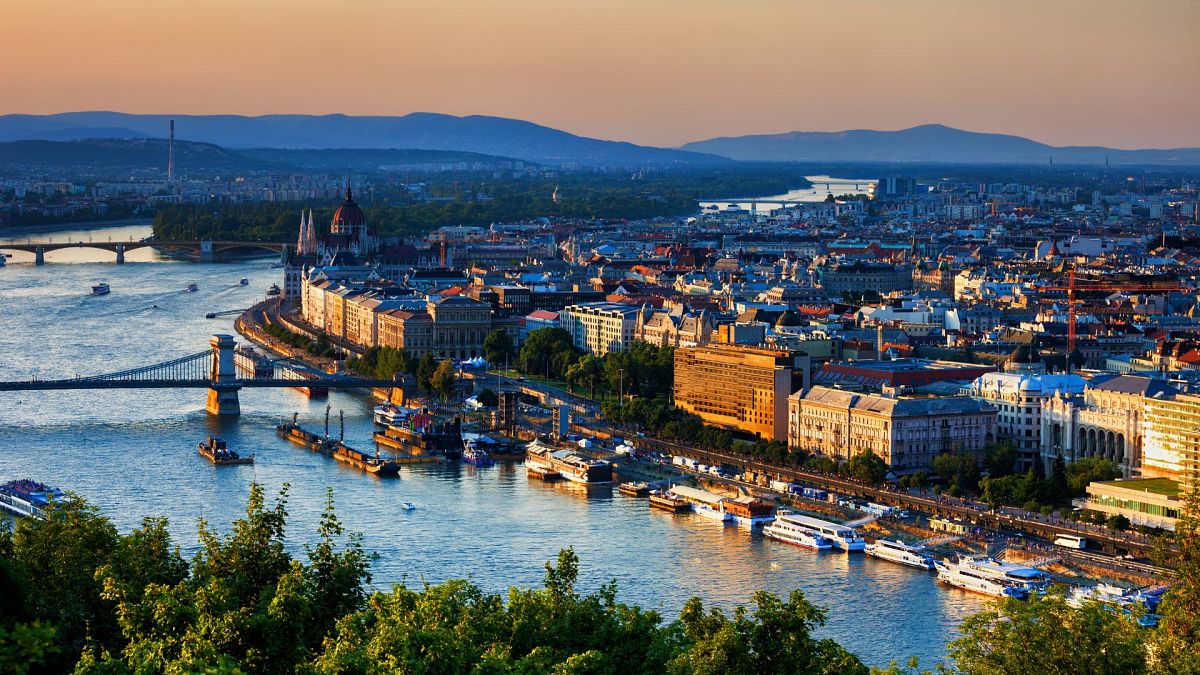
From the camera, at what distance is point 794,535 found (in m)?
16.0

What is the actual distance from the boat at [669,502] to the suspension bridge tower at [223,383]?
666 cm

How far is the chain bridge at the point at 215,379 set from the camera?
22.3 metres

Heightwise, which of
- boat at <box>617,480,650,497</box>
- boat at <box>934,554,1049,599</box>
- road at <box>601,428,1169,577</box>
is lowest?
boat at <box>934,554,1049,599</box>

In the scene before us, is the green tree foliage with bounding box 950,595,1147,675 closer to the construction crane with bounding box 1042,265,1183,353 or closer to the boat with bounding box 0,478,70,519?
the boat with bounding box 0,478,70,519

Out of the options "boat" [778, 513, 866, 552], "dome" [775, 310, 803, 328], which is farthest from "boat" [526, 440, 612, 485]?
"dome" [775, 310, 803, 328]

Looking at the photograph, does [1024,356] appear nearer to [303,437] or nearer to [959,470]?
[959,470]

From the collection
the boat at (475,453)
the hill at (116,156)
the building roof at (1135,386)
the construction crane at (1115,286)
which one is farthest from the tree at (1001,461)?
the hill at (116,156)

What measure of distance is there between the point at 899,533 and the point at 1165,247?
104 ft

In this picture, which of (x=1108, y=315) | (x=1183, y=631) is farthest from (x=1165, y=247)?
(x=1183, y=631)

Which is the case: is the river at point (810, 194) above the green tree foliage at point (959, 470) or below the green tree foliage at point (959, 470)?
above

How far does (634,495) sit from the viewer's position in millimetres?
18172

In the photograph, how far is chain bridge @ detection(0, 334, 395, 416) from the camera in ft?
73.2

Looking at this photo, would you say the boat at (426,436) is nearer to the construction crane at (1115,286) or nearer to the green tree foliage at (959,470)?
the green tree foliage at (959,470)

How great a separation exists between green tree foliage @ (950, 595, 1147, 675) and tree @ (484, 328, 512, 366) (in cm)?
1891
